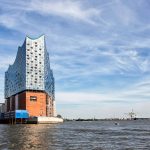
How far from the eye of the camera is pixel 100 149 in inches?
1663

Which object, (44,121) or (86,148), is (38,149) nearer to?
(86,148)

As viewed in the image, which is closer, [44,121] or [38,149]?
[38,149]

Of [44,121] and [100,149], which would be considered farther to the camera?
[44,121]

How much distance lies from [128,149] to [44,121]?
159 m

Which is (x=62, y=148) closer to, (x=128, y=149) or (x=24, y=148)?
(x=24, y=148)

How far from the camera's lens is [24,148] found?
4278 cm

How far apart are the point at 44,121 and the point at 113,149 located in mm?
158878

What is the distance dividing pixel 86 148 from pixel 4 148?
9.62 meters

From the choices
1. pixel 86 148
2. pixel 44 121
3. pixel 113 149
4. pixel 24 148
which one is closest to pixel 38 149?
pixel 24 148

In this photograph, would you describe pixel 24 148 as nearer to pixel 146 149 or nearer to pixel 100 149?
pixel 100 149

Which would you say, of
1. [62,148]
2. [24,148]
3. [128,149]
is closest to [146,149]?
[128,149]

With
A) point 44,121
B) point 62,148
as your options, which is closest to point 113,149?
point 62,148

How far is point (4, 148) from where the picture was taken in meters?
42.5

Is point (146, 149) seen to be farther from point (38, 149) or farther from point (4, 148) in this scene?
point (4, 148)
